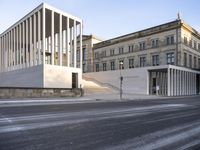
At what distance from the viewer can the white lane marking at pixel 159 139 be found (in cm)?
590

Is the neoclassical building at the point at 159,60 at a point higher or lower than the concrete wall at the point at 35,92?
higher

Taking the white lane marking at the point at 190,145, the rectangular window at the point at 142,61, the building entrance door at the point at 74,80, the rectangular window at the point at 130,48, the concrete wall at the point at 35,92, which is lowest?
the white lane marking at the point at 190,145

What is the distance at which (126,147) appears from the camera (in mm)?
5809

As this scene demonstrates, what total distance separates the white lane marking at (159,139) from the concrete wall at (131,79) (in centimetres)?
3402

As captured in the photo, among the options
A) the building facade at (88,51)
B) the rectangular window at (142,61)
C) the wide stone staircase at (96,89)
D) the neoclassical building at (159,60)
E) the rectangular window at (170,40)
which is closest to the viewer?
the wide stone staircase at (96,89)

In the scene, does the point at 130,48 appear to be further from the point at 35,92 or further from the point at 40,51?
the point at 35,92

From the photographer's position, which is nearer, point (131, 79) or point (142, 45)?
point (131, 79)

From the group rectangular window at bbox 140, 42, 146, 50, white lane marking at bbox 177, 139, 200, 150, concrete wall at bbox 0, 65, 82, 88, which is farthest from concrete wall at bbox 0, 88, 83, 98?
rectangular window at bbox 140, 42, 146, 50

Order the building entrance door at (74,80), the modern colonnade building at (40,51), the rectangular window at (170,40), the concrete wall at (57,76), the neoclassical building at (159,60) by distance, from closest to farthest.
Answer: the concrete wall at (57,76) → the modern colonnade building at (40,51) → the building entrance door at (74,80) → the neoclassical building at (159,60) → the rectangular window at (170,40)

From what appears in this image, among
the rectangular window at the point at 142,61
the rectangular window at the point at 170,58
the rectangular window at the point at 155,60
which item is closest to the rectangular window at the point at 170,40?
the rectangular window at the point at 170,58

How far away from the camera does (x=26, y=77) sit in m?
36.9

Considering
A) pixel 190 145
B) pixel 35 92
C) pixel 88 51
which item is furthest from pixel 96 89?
pixel 190 145

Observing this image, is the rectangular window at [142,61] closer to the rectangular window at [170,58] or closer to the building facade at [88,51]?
the rectangular window at [170,58]

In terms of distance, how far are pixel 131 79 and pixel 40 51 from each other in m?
17.9
